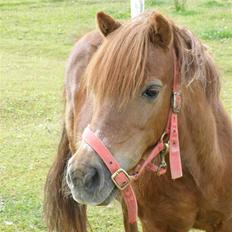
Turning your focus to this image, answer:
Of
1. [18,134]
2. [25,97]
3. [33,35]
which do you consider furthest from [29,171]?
[33,35]

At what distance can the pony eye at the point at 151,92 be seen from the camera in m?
2.59

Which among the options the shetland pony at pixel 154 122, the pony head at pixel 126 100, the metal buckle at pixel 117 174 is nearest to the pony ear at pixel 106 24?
the shetland pony at pixel 154 122

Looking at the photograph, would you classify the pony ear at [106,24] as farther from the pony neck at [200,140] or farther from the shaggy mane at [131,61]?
the pony neck at [200,140]

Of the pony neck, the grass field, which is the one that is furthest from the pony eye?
the grass field

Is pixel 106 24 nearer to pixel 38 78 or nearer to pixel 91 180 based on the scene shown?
pixel 91 180

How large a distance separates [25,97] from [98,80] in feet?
18.7

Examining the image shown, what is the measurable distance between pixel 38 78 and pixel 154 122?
685cm

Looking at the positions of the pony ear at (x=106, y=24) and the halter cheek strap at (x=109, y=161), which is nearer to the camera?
the halter cheek strap at (x=109, y=161)

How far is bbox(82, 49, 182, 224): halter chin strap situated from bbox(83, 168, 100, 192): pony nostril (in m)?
0.06

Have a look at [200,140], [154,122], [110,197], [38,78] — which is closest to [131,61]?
[154,122]

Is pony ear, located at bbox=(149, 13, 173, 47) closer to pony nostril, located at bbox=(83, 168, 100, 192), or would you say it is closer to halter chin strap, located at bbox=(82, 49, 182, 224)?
halter chin strap, located at bbox=(82, 49, 182, 224)

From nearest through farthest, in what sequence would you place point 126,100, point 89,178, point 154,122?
point 89,178, point 126,100, point 154,122

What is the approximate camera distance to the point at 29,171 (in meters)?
5.79

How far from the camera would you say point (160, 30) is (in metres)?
2.65
